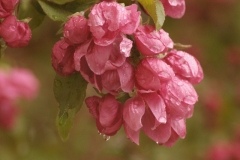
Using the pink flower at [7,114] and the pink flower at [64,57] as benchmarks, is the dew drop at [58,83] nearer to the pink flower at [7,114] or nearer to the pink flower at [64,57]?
the pink flower at [64,57]

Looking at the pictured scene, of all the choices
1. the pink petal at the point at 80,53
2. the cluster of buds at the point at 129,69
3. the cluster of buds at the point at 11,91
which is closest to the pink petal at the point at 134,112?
the cluster of buds at the point at 129,69

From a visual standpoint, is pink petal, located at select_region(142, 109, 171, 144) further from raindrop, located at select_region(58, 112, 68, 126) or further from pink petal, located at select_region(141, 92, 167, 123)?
raindrop, located at select_region(58, 112, 68, 126)

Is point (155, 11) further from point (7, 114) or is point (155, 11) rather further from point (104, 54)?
point (7, 114)

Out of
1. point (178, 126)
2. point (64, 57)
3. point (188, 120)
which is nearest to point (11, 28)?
point (64, 57)

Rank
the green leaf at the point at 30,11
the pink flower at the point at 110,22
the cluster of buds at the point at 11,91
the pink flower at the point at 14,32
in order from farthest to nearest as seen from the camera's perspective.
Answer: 1. the cluster of buds at the point at 11,91
2. the green leaf at the point at 30,11
3. the pink flower at the point at 14,32
4. the pink flower at the point at 110,22

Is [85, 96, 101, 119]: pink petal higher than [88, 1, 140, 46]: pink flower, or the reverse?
[88, 1, 140, 46]: pink flower

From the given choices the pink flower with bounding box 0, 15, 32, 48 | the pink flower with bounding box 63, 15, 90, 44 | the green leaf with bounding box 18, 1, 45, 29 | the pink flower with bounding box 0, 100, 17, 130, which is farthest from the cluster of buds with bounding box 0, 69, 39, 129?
the pink flower with bounding box 63, 15, 90, 44
